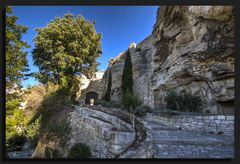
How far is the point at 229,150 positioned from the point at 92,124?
3.39 meters

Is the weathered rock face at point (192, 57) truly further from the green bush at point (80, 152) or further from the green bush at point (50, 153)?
the green bush at point (50, 153)

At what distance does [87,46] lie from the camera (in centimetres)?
1120

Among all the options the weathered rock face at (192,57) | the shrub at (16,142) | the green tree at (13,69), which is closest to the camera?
the green tree at (13,69)

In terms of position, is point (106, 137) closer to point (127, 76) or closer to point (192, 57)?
point (192, 57)

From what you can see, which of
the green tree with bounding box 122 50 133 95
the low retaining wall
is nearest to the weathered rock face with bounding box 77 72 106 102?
the green tree with bounding box 122 50 133 95

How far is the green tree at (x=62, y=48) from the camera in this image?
10173mm

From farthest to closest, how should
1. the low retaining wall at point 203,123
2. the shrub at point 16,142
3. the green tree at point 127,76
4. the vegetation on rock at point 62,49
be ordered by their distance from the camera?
the green tree at point 127,76 < the vegetation on rock at point 62,49 < the shrub at point 16,142 < the low retaining wall at point 203,123

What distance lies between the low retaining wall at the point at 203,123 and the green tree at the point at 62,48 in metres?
7.23

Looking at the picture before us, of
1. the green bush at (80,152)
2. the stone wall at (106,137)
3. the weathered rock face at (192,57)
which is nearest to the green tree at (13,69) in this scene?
the stone wall at (106,137)

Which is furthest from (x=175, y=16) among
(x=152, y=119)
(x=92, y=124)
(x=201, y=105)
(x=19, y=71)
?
(x=19, y=71)

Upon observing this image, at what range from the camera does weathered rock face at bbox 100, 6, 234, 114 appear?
527 cm

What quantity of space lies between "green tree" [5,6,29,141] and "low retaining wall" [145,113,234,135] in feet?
13.4

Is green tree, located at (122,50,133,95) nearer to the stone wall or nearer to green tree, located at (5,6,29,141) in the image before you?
the stone wall

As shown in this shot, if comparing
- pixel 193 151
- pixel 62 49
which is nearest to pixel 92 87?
pixel 62 49
